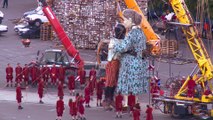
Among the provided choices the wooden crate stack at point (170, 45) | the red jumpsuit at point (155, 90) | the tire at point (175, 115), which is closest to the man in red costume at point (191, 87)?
the tire at point (175, 115)

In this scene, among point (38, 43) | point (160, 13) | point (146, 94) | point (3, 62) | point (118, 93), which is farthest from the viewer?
point (160, 13)

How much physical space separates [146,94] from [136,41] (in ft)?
15.9

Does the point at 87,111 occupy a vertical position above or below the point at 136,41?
below

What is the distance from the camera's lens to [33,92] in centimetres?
3844

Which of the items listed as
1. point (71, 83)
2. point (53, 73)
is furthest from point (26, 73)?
point (71, 83)

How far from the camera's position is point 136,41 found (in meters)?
34.1

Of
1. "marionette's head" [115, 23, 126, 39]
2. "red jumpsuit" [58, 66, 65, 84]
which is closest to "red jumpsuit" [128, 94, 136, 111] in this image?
"marionette's head" [115, 23, 126, 39]

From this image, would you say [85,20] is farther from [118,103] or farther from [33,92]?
[118,103]

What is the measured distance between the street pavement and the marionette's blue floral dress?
1.26 metres

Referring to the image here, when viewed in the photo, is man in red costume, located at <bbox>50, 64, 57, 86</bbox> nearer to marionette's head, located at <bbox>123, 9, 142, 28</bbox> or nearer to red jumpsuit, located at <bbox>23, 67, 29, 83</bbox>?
red jumpsuit, located at <bbox>23, 67, 29, 83</bbox>

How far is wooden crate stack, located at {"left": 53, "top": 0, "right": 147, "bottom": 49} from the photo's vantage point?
159 feet

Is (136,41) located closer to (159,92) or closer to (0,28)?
(159,92)

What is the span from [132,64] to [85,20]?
49.9ft

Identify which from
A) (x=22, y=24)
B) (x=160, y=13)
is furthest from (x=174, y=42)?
(x=22, y=24)
